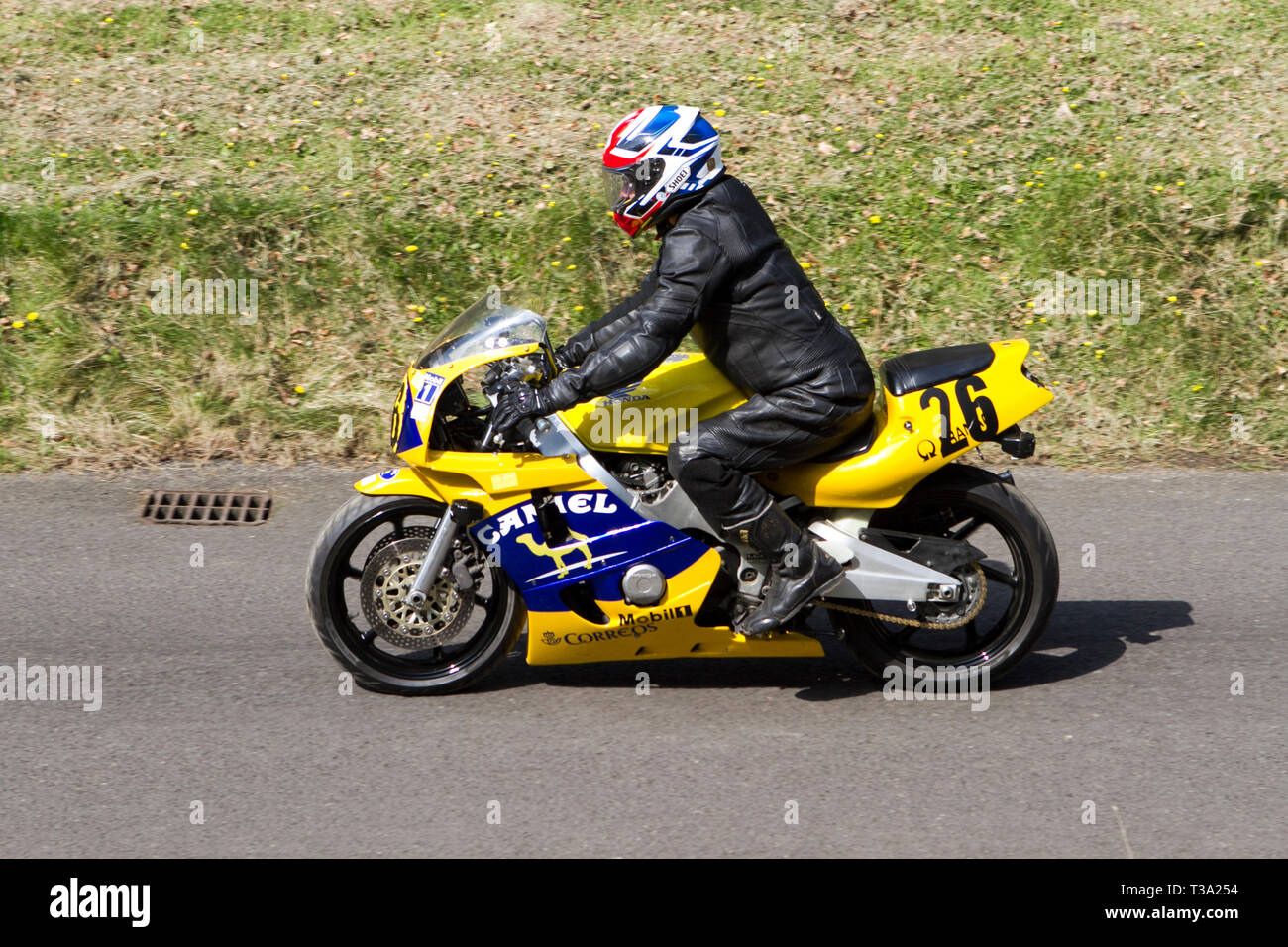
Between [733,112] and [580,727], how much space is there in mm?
7264

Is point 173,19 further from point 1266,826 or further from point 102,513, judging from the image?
point 1266,826

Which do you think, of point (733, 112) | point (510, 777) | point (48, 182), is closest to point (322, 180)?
point (48, 182)

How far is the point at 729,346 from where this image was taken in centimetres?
514

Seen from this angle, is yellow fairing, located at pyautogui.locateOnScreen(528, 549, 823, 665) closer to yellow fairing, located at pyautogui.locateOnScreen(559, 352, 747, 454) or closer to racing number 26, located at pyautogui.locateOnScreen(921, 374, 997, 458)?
yellow fairing, located at pyautogui.locateOnScreen(559, 352, 747, 454)

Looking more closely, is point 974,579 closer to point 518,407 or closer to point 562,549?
point 562,549

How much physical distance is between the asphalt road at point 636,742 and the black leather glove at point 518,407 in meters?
1.16

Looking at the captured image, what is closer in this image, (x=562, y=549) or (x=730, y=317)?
(x=730, y=317)

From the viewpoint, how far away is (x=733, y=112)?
445 inches

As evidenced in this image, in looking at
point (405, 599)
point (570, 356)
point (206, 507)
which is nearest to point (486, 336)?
point (570, 356)

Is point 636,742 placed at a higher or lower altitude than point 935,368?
lower

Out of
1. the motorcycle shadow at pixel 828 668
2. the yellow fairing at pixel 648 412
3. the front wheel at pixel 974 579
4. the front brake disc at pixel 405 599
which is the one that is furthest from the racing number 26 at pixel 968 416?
the front brake disc at pixel 405 599

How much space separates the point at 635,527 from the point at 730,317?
85 centimetres

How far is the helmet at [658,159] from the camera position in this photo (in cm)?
494

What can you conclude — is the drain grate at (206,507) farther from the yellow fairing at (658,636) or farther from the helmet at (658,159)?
the helmet at (658,159)
